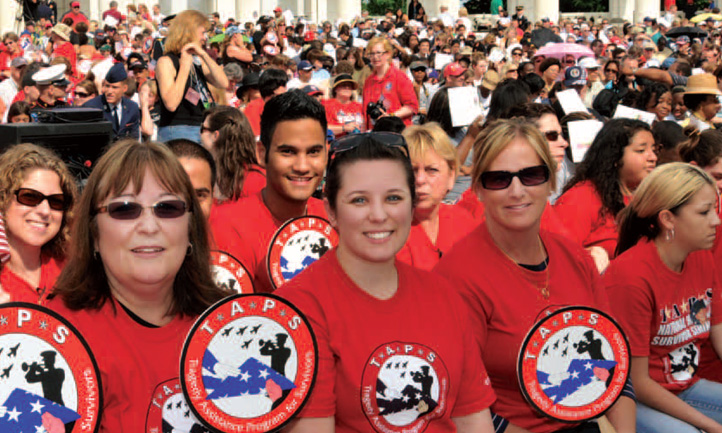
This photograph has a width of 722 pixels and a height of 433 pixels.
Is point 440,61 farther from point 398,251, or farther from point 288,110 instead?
point 398,251

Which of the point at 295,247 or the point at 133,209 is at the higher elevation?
the point at 133,209

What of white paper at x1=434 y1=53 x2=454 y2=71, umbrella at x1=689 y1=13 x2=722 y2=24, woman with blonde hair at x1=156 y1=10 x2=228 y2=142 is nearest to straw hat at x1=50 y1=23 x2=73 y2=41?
white paper at x1=434 y1=53 x2=454 y2=71

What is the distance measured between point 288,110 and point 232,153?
1517 millimetres

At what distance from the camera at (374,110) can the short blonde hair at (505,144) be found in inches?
261

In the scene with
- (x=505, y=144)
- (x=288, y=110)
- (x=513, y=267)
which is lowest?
(x=513, y=267)

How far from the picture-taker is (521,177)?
3584mm

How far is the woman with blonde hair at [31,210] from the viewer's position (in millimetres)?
3809

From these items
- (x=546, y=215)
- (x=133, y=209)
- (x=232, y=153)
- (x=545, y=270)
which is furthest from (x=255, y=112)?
(x=133, y=209)

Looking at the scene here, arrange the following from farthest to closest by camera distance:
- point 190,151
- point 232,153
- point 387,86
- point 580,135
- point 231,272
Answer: point 387,86 < point 580,135 < point 232,153 < point 190,151 < point 231,272

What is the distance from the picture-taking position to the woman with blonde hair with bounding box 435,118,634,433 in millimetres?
3463

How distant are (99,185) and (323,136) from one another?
1530mm

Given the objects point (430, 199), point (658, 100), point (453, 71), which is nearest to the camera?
point (430, 199)

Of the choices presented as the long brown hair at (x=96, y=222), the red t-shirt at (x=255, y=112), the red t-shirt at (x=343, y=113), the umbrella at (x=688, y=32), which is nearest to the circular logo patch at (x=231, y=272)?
the long brown hair at (x=96, y=222)

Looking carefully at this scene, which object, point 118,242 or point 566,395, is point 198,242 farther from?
point 566,395
